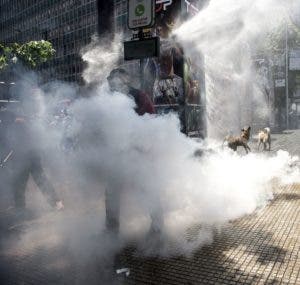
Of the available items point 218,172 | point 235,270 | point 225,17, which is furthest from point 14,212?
point 225,17

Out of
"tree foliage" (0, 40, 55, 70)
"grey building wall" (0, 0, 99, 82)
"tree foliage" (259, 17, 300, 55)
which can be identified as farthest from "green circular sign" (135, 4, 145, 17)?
"grey building wall" (0, 0, 99, 82)

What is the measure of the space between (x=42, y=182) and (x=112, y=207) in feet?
8.34

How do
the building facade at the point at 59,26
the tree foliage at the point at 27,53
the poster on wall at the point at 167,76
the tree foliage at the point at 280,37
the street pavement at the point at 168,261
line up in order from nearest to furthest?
the street pavement at the point at 168,261
the tree foliage at the point at 27,53
the poster on wall at the point at 167,76
the tree foliage at the point at 280,37
the building facade at the point at 59,26

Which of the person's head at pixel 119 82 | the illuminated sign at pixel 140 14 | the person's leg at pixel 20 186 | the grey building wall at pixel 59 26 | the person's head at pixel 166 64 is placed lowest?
the person's leg at pixel 20 186

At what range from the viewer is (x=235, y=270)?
13.8 ft

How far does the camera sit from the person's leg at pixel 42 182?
727cm

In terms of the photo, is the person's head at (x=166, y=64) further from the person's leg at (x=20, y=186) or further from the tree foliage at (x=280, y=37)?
the tree foliage at (x=280, y=37)

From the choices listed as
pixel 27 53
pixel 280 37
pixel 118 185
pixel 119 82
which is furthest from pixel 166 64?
pixel 280 37

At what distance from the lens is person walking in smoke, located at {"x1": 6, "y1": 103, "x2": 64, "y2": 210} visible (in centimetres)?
732

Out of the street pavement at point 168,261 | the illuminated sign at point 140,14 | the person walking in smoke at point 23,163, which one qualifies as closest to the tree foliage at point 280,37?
the illuminated sign at point 140,14

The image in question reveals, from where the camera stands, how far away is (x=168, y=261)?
4.51m

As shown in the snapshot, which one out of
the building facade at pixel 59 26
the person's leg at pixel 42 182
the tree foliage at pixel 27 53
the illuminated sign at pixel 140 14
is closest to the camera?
the illuminated sign at pixel 140 14

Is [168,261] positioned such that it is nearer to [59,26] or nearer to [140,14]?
[140,14]

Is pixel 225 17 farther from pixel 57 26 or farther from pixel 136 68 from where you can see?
pixel 57 26
